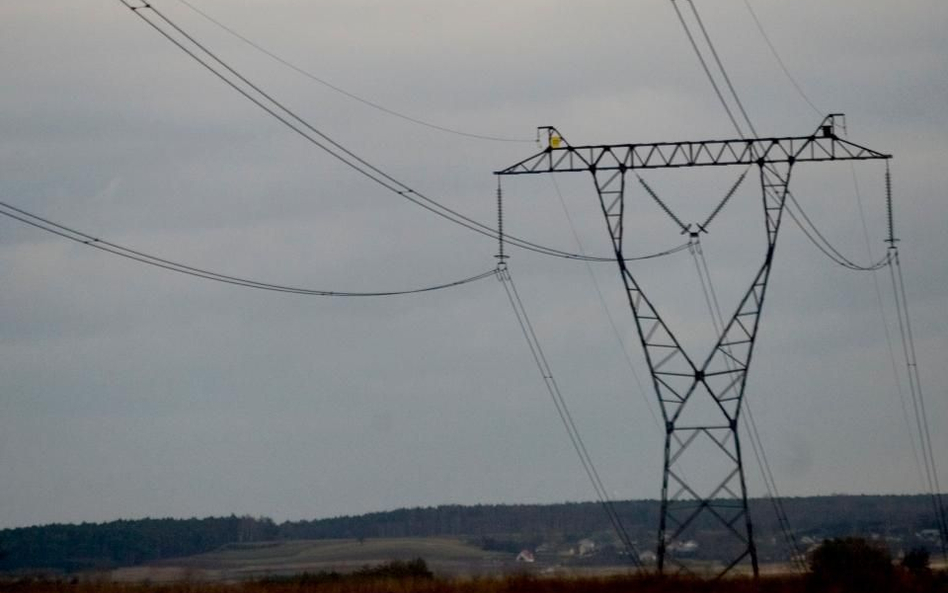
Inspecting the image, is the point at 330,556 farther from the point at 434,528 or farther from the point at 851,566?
the point at 851,566

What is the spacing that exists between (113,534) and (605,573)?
3005 inches

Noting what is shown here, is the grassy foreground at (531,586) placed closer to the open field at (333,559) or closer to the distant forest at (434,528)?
the open field at (333,559)

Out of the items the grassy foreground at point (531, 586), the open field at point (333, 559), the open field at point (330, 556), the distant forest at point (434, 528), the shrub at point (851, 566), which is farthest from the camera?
the distant forest at point (434, 528)

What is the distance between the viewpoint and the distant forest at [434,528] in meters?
108

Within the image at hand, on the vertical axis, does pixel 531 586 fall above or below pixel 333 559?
below

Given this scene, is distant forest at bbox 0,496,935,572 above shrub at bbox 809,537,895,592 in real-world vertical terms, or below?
above

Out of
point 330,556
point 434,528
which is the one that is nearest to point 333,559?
point 330,556

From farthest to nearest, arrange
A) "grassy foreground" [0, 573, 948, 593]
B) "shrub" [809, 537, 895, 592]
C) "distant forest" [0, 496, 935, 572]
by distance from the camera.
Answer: "distant forest" [0, 496, 935, 572]
"shrub" [809, 537, 895, 592]
"grassy foreground" [0, 573, 948, 593]

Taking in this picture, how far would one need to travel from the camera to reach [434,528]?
13038cm

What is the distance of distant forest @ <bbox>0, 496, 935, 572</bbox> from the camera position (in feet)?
356

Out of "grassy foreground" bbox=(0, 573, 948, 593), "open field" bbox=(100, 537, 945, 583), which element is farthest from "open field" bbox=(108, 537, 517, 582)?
"grassy foreground" bbox=(0, 573, 948, 593)

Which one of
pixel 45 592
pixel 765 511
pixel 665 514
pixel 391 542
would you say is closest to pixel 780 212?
pixel 665 514

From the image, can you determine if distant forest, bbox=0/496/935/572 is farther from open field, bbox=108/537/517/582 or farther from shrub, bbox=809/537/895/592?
shrub, bbox=809/537/895/592

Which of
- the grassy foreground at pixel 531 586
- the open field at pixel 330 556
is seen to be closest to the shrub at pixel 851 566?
the grassy foreground at pixel 531 586
